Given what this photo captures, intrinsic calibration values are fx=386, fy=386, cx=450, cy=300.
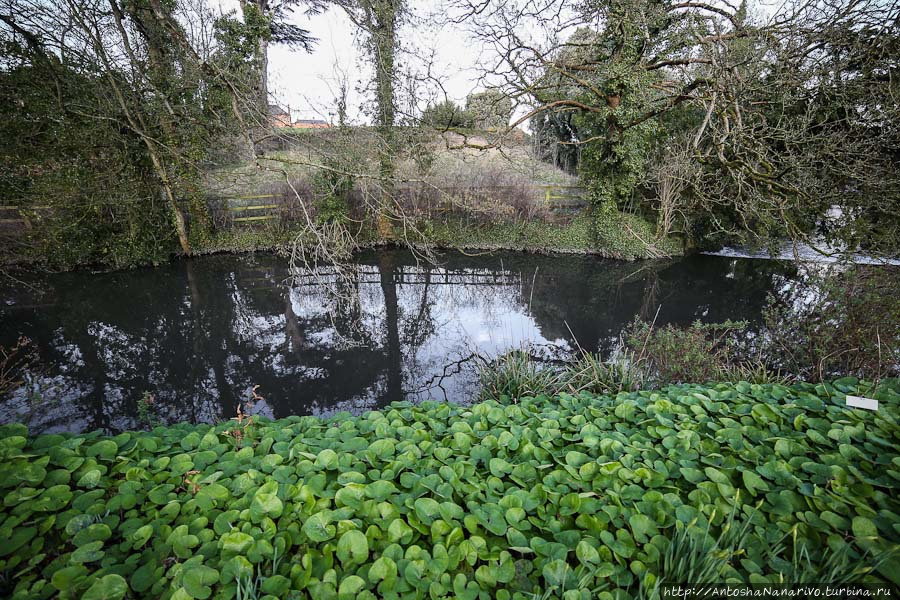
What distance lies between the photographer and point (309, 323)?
291 inches

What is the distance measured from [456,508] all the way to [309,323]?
630cm

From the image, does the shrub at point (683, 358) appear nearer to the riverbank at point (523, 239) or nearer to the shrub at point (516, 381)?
the shrub at point (516, 381)

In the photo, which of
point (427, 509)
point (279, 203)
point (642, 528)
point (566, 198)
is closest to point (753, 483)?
point (642, 528)

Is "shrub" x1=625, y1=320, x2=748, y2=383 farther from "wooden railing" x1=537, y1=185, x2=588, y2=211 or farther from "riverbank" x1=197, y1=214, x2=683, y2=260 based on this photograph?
"wooden railing" x1=537, y1=185, x2=588, y2=211

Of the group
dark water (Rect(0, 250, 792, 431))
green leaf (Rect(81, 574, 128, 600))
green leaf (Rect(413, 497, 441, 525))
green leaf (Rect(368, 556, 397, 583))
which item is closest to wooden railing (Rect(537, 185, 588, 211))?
dark water (Rect(0, 250, 792, 431))

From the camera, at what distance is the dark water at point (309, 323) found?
16.4ft

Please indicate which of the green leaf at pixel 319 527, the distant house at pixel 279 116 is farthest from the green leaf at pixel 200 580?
the distant house at pixel 279 116

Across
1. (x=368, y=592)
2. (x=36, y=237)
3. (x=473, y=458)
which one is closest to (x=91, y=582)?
(x=368, y=592)

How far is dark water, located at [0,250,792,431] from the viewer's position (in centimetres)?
500

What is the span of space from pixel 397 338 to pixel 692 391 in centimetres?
489

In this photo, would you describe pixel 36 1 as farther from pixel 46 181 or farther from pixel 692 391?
pixel 692 391

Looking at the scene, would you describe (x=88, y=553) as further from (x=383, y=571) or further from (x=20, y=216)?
(x=20, y=216)

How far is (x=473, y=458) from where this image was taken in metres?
2.16

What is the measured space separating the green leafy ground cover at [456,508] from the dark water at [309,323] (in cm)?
212
